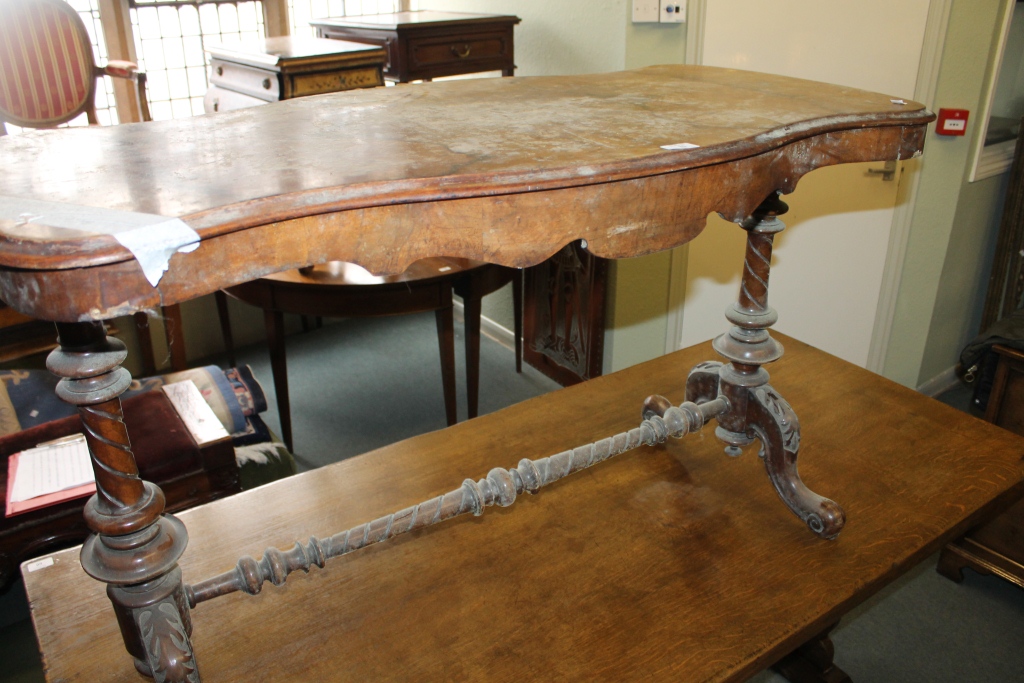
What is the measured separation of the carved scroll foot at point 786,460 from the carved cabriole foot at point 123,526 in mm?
1044

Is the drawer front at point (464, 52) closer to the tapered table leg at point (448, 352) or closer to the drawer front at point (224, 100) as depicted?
the drawer front at point (224, 100)

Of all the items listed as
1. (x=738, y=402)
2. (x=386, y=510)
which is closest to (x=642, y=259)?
(x=738, y=402)

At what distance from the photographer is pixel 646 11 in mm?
2521

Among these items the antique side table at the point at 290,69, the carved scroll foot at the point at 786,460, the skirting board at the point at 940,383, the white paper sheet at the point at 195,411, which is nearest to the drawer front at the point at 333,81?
the antique side table at the point at 290,69

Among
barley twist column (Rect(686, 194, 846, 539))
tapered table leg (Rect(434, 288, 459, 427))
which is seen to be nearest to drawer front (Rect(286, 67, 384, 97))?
tapered table leg (Rect(434, 288, 459, 427))

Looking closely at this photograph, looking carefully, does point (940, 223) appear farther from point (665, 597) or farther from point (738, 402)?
point (665, 597)

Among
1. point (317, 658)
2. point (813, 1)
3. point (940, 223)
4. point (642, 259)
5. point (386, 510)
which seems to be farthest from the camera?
point (642, 259)

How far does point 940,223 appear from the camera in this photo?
2562mm

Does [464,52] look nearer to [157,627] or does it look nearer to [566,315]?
[566,315]

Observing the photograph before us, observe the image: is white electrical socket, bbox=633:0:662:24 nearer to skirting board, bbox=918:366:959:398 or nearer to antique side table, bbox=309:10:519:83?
antique side table, bbox=309:10:519:83

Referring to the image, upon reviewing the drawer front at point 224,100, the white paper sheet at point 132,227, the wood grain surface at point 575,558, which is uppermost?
the white paper sheet at point 132,227

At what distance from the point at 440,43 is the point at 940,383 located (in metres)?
2.32

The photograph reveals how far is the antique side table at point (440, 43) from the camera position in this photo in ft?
9.59

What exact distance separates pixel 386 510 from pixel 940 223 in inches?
82.3
